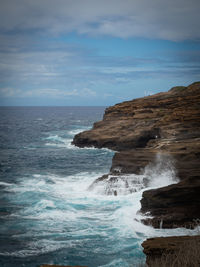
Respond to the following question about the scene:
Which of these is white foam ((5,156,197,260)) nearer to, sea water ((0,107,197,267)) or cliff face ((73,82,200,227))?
A: sea water ((0,107,197,267))

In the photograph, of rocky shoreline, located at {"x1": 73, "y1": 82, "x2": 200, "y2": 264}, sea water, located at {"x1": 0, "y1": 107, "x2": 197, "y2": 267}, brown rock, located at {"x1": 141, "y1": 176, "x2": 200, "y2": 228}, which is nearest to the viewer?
sea water, located at {"x1": 0, "y1": 107, "x2": 197, "y2": 267}

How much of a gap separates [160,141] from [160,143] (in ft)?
5.38

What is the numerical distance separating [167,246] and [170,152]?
16561 millimetres

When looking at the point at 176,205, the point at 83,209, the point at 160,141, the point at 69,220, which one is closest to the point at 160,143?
the point at 160,141

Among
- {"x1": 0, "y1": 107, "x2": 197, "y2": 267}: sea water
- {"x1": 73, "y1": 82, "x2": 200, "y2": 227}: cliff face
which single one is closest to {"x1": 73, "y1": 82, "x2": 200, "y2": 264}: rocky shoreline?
{"x1": 73, "y1": 82, "x2": 200, "y2": 227}: cliff face

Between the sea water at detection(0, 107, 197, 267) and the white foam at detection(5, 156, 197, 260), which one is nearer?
the sea water at detection(0, 107, 197, 267)

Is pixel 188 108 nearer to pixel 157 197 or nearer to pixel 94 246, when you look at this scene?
pixel 157 197

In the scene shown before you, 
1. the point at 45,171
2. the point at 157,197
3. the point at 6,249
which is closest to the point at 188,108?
the point at 45,171

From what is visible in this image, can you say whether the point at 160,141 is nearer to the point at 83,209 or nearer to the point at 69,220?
the point at 83,209

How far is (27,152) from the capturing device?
161ft

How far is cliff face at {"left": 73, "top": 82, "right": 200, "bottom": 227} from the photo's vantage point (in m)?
17.9

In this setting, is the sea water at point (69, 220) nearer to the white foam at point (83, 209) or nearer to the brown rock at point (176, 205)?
the white foam at point (83, 209)

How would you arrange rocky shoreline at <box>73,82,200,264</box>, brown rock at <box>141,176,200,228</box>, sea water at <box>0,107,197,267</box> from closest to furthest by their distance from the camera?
sea water at <box>0,107,197,267</box> → brown rock at <box>141,176,200,228</box> → rocky shoreline at <box>73,82,200,264</box>

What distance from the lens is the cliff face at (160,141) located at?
58.6 ft
